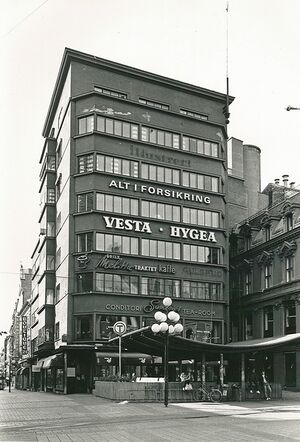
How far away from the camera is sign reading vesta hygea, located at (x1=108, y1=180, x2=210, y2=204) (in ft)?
173

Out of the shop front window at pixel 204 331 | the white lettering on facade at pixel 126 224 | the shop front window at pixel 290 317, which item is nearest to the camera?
the shop front window at pixel 290 317

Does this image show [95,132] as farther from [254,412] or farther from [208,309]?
[254,412]

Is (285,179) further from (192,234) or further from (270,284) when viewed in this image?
(270,284)

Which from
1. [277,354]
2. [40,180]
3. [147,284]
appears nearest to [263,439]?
[277,354]

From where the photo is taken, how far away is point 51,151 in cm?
6169

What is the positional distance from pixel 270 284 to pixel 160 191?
12713 mm

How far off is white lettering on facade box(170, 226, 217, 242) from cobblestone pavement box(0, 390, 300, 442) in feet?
91.4

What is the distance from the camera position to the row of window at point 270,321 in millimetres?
47188

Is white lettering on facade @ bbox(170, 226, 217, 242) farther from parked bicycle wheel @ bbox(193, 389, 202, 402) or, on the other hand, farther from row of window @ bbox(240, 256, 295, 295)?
parked bicycle wheel @ bbox(193, 389, 202, 402)

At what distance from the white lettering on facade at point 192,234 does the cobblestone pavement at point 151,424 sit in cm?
2786

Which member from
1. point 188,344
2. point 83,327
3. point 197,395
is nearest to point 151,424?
point 188,344

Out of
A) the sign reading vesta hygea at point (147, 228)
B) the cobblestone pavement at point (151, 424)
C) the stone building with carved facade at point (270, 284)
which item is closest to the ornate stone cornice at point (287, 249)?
the stone building with carved facade at point (270, 284)

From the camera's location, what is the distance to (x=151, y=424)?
2027 centimetres

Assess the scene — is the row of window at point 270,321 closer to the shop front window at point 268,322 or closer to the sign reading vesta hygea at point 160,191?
the shop front window at point 268,322
